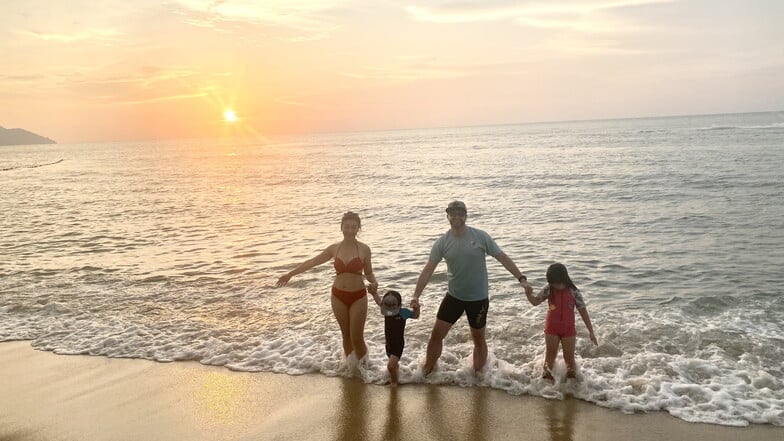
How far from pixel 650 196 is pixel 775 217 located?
6.84 meters

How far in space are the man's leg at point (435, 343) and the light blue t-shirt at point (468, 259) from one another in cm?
46

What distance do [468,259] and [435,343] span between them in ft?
4.09

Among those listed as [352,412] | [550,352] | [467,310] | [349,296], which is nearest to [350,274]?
[349,296]

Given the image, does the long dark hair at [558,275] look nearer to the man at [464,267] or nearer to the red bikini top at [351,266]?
the man at [464,267]

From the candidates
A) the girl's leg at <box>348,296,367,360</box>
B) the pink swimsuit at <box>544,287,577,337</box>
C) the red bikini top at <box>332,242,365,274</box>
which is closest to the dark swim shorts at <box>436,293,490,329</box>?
the pink swimsuit at <box>544,287,577,337</box>

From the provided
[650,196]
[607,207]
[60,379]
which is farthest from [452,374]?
[650,196]

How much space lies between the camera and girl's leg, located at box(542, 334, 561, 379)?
676cm

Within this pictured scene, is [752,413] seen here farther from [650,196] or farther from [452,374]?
[650,196]

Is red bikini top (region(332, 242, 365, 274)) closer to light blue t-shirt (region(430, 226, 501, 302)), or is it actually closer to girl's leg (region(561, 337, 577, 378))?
light blue t-shirt (region(430, 226, 501, 302))

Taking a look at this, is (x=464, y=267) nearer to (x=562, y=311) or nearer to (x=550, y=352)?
(x=562, y=311)

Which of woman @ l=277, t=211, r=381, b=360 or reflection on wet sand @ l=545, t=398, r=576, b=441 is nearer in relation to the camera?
reflection on wet sand @ l=545, t=398, r=576, b=441

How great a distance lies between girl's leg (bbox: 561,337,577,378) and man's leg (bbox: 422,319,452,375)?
136 cm

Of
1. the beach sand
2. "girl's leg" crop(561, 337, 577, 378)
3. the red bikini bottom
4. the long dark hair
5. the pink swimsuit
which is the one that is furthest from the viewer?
the red bikini bottom

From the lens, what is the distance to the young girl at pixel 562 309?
255 inches
